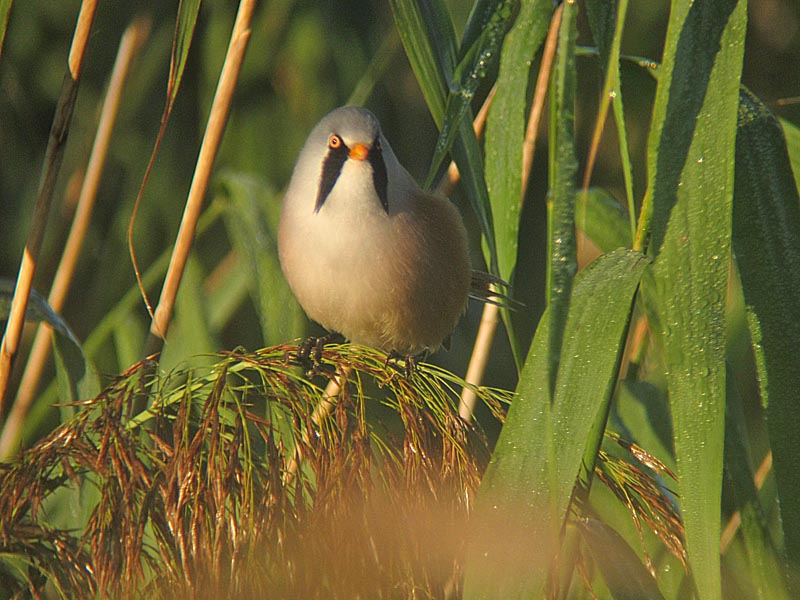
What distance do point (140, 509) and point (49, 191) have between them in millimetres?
431

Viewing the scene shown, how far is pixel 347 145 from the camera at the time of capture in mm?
1451

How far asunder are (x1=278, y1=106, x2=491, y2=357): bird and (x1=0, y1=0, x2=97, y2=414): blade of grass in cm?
44

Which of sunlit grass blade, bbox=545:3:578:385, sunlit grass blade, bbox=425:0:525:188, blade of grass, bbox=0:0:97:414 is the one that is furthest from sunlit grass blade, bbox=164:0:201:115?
sunlit grass blade, bbox=545:3:578:385

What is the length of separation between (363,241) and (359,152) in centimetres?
14

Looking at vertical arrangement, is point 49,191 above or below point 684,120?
below

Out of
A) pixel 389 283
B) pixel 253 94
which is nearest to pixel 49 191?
pixel 389 283

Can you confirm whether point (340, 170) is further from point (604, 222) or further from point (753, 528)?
point (753, 528)

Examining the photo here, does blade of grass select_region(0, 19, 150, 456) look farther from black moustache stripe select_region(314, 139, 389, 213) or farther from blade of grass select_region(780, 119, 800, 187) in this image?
blade of grass select_region(780, 119, 800, 187)

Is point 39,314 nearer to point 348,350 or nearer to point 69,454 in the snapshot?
point 69,454

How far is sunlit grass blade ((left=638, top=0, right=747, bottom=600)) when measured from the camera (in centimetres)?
86

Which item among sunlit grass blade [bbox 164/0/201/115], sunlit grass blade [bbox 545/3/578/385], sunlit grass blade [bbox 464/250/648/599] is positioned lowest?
sunlit grass blade [bbox 464/250/648/599]

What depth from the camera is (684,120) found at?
0.92 meters

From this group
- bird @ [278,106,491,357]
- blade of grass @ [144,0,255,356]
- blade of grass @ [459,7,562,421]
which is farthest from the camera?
bird @ [278,106,491,357]

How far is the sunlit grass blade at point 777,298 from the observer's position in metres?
0.96
